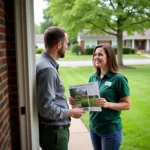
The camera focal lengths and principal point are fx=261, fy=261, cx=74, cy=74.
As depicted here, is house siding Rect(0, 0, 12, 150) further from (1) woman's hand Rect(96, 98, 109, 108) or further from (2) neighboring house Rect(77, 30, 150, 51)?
(2) neighboring house Rect(77, 30, 150, 51)

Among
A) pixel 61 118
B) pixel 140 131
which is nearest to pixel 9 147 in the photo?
pixel 61 118

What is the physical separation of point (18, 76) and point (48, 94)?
40 centimetres

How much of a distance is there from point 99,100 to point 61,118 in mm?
369

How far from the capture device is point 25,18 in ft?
7.04

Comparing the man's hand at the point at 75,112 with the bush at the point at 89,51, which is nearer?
the man's hand at the point at 75,112

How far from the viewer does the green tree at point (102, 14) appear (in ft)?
50.2

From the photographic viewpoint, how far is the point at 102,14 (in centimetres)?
1519

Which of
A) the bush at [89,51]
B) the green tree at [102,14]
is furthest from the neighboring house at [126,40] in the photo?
the green tree at [102,14]

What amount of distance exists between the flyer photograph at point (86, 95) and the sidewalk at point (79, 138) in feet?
5.57

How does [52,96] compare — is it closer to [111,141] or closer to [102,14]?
[111,141]

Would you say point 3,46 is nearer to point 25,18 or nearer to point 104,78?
point 25,18

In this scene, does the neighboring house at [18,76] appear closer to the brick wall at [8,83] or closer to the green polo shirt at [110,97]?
the brick wall at [8,83]

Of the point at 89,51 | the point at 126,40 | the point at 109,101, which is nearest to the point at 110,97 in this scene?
the point at 109,101

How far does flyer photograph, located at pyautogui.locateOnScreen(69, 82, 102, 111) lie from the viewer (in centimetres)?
220
